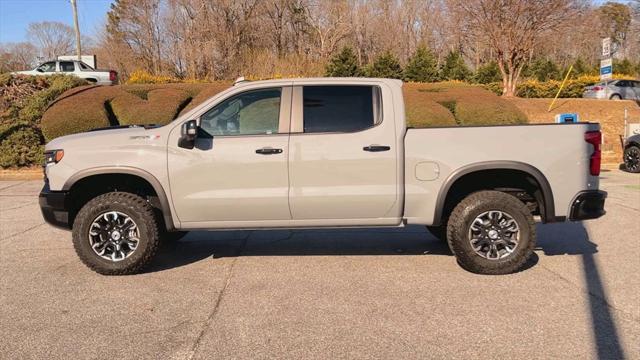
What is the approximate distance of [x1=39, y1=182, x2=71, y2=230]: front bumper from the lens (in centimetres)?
502

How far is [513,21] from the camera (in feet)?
60.6

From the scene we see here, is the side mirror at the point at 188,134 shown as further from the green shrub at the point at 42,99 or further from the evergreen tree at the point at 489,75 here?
the evergreen tree at the point at 489,75

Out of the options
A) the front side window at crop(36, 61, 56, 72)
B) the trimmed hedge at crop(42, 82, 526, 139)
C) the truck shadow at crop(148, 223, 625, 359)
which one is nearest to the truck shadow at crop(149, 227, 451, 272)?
the truck shadow at crop(148, 223, 625, 359)

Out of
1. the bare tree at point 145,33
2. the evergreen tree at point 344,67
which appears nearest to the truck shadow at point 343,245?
the evergreen tree at point 344,67

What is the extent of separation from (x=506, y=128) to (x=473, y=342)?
7.35 feet

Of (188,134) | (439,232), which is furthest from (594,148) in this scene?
(188,134)

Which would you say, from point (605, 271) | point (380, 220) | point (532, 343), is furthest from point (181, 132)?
point (605, 271)

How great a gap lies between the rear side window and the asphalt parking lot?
4.91 feet

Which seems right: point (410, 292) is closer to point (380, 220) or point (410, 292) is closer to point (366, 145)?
point (380, 220)

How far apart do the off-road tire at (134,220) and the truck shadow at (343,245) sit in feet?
1.19

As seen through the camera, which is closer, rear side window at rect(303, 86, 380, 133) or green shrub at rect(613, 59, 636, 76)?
rear side window at rect(303, 86, 380, 133)

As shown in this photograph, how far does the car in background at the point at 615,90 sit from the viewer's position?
25.0 meters

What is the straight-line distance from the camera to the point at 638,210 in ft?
26.1

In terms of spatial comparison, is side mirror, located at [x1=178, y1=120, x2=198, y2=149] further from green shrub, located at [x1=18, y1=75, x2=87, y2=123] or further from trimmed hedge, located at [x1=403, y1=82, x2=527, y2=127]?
green shrub, located at [x1=18, y1=75, x2=87, y2=123]
